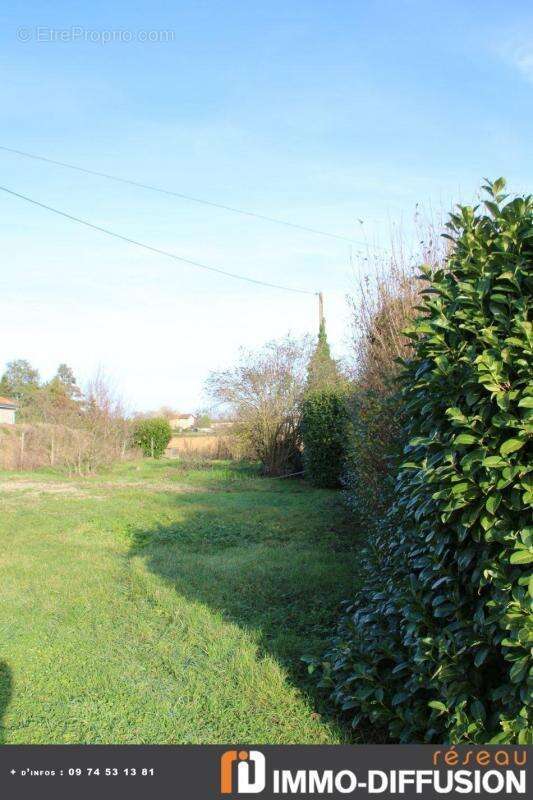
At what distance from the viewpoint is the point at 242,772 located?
2.74 m

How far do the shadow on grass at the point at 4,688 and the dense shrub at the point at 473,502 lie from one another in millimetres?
2128

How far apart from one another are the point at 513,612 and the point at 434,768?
2.85 feet

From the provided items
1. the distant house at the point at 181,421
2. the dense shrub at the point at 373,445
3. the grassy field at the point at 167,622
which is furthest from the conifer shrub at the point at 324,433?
the distant house at the point at 181,421

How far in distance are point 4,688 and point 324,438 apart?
11290 mm

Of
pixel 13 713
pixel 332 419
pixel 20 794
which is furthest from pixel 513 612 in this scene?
pixel 332 419

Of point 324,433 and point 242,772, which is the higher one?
point 324,433

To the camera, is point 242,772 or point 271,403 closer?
point 242,772

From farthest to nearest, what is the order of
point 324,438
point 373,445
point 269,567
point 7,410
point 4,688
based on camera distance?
point 7,410 → point 324,438 → point 269,567 → point 373,445 → point 4,688

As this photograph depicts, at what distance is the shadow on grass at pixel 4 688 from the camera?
366 cm

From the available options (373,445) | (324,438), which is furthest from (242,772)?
→ (324,438)

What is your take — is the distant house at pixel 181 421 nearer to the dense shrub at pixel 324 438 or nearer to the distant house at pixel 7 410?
the distant house at pixel 7 410

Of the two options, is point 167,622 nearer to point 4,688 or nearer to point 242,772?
point 4,688

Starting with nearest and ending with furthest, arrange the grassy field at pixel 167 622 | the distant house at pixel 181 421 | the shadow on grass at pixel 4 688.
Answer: the grassy field at pixel 167 622
the shadow on grass at pixel 4 688
the distant house at pixel 181 421

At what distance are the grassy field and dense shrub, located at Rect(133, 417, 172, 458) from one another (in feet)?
48.4
